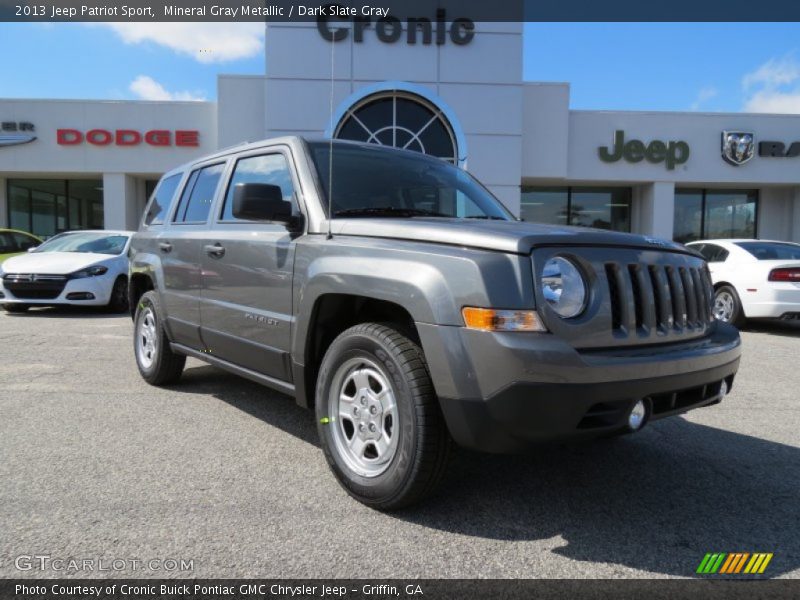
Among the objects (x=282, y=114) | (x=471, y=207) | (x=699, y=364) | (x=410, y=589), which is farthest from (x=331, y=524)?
(x=282, y=114)

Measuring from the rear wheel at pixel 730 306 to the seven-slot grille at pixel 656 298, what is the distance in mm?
6840

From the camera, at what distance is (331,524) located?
2580 millimetres

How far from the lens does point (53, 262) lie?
9891 millimetres

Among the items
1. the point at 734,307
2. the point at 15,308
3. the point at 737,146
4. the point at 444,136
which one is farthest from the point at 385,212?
the point at 737,146

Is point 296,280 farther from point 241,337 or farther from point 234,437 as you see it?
point 234,437

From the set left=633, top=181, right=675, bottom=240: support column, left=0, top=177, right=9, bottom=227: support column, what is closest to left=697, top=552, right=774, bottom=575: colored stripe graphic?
left=633, top=181, right=675, bottom=240: support column

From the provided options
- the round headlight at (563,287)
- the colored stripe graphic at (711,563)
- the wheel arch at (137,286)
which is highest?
the round headlight at (563,287)

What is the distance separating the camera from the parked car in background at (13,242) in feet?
41.7

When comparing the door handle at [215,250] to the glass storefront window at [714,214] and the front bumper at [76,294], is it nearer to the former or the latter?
the front bumper at [76,294]

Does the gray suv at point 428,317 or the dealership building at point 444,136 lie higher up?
the dealership building at point 444,136

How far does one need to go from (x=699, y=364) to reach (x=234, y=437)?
107 inches

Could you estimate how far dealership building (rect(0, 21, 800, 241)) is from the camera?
55.4 feet

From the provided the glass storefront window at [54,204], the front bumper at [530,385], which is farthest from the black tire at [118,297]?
the glass storefront window at [54,204]

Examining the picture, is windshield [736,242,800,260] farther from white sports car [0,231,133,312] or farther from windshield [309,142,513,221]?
white sports car [0,231,133,312]
